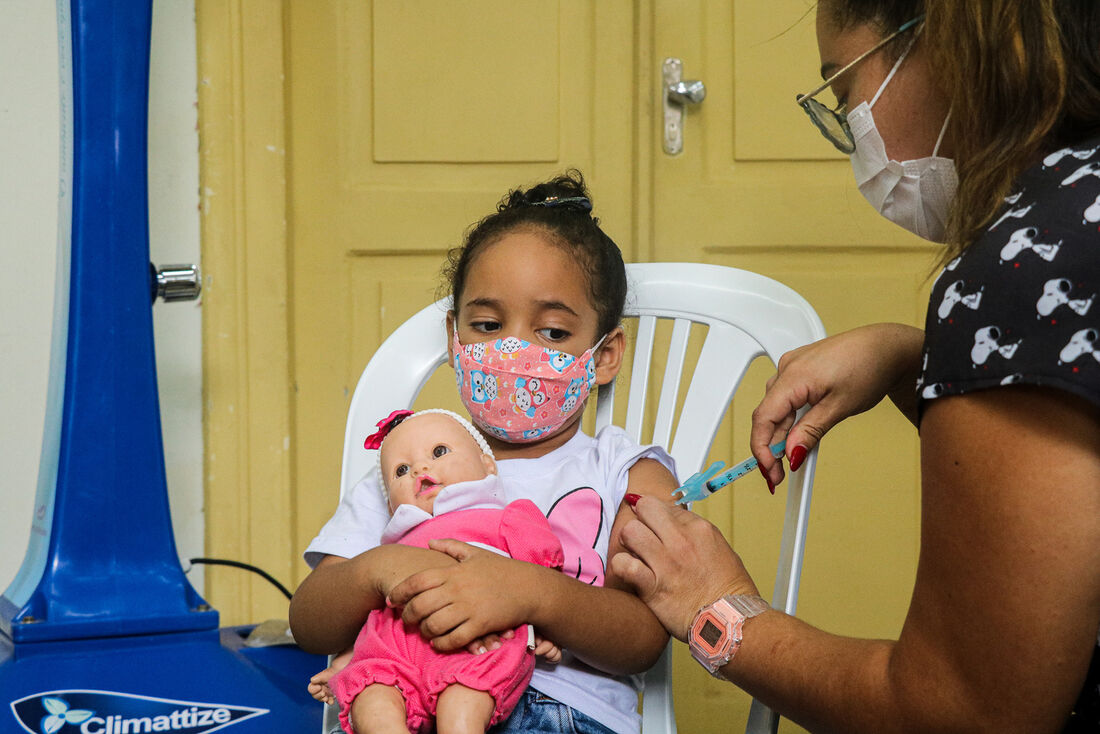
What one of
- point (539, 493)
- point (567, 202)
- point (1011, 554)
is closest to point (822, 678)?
point (1011, 554)

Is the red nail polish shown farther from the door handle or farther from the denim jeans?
the door handle

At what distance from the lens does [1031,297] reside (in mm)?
709

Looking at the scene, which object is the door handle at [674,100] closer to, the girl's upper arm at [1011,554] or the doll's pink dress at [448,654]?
the doll's pink dress at [448,654]

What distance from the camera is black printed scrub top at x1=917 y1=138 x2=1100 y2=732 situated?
688mm

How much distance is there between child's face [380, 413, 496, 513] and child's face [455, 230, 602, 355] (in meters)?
0.17

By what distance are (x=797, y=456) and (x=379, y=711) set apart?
47 cm

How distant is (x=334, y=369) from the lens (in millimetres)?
2461

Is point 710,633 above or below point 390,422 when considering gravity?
below

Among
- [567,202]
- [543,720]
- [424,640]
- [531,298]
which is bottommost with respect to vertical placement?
[543,720]

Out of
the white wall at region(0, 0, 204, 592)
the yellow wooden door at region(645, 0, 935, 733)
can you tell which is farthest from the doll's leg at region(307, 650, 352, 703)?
the yellow wooden door at region(645, 0, 935, 733)

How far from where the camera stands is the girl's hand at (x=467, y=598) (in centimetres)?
99

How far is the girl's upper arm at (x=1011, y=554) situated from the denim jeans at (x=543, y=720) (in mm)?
413

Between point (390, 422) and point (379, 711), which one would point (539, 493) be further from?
point (379, 711)

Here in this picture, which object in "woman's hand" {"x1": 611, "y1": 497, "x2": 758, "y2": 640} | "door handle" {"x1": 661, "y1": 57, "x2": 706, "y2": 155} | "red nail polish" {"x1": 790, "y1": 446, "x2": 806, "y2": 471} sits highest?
"door handle" {"x1": 661, "y1": 57, "x2": 706, "y2": 155}
